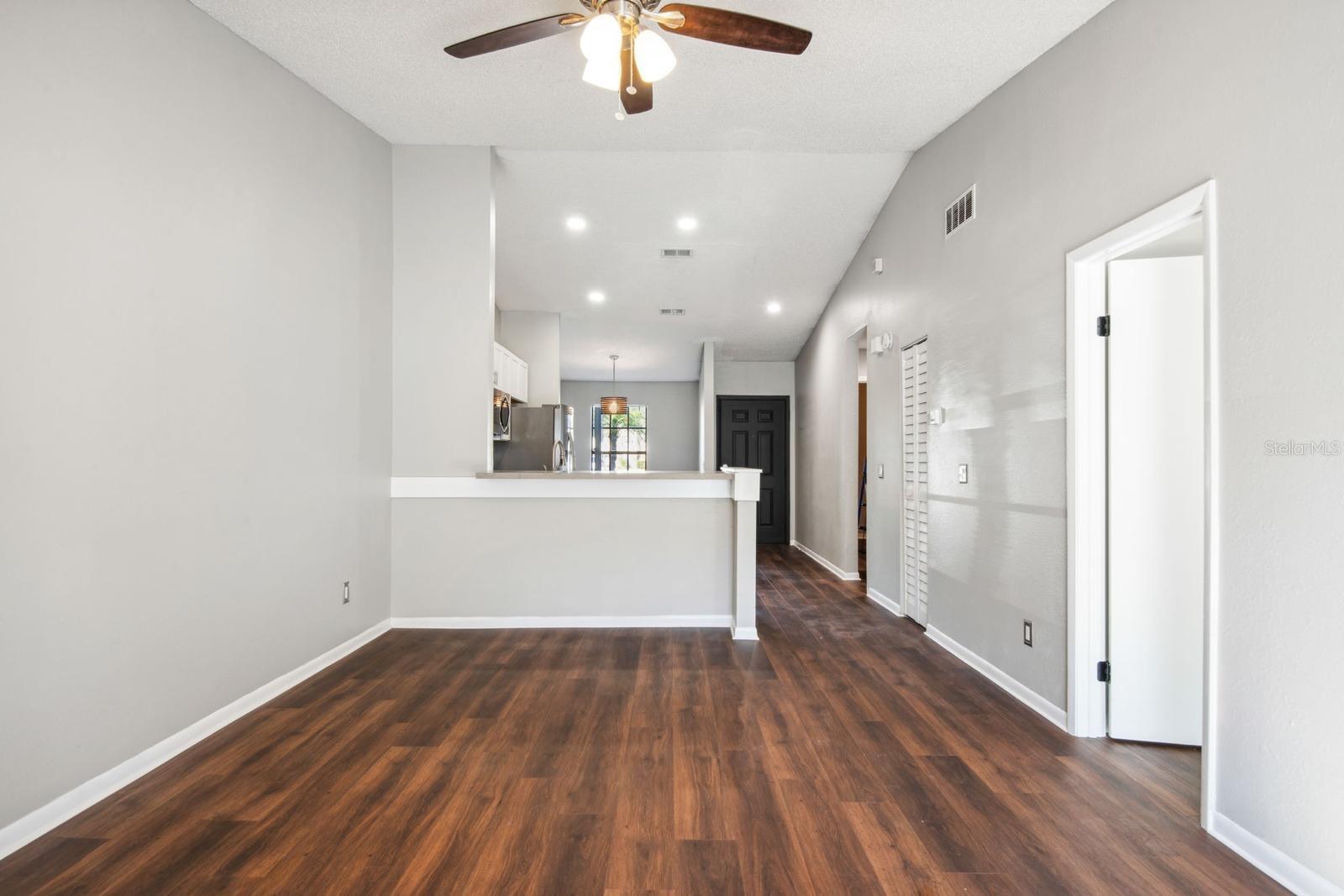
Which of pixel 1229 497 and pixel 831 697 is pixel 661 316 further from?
pixel 1229 497

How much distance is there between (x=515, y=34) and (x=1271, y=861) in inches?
134

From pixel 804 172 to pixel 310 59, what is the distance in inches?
117

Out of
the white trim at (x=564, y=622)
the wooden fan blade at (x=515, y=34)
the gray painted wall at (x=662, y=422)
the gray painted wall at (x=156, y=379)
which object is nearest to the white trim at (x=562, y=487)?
the gray painted wall at (x=156, y=379)

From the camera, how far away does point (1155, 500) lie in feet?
8.31

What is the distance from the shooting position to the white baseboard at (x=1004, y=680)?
2727 millimetres

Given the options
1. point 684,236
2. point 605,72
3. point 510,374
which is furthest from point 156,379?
point 684,236

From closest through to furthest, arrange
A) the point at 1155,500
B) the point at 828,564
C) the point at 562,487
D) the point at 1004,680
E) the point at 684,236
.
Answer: the point at 1155,500 < the point at 1004,680 < the point at 562,487 < the point at 684,236 < the point at 828,564

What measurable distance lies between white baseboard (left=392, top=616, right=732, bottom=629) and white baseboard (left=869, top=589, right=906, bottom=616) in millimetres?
1283

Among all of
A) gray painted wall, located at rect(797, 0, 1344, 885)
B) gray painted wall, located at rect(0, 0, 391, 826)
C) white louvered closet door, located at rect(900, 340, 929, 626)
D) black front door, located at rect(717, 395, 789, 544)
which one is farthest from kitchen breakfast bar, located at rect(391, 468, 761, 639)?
black front door, located at rect(717, 395, 789, 544)

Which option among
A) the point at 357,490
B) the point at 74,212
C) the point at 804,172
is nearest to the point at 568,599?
Result: the point at 357,490

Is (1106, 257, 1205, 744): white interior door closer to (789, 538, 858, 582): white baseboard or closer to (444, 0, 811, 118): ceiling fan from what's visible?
(444, 0, 811, 118): ceiling fan

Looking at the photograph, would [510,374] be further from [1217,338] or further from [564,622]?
[1217,338]

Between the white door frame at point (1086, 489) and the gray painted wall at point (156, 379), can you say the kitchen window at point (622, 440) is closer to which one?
the gray painted wall at point (156, 379)

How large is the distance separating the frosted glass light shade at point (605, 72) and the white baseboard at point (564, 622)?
306 centimetres
